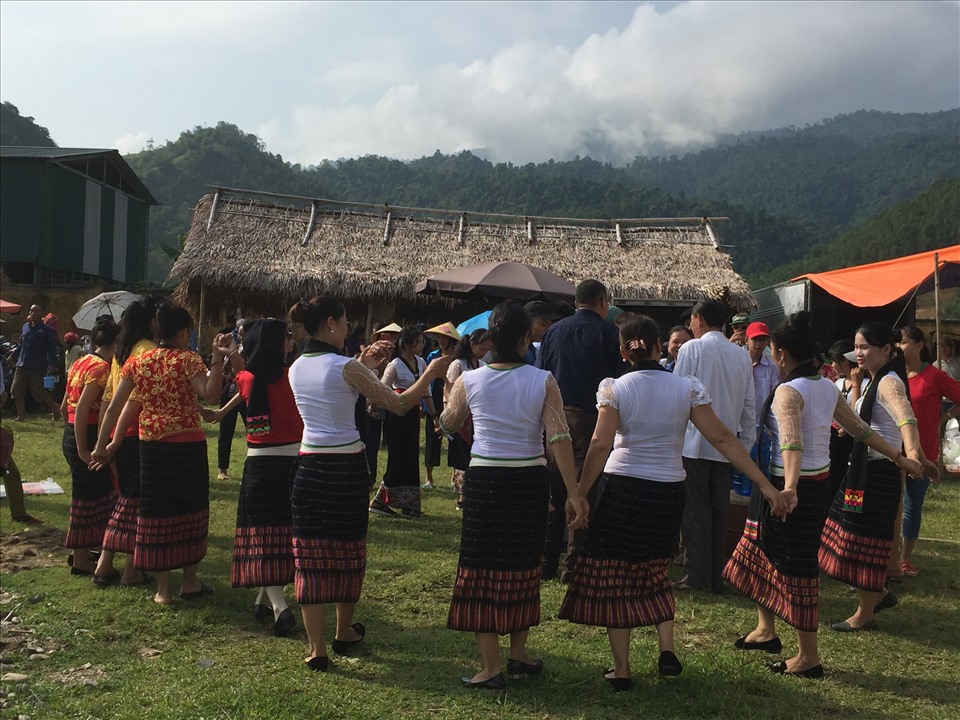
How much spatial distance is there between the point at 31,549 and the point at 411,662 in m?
3.88

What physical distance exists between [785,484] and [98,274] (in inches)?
1128

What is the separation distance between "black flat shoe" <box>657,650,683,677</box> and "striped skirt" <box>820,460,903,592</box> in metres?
1.55

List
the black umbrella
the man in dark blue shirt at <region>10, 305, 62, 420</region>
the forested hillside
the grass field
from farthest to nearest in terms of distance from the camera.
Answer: the forested hillside, the man in dark blue shirt at <region>10, 305, 62, 420</region>, the black umbrella, the grass field

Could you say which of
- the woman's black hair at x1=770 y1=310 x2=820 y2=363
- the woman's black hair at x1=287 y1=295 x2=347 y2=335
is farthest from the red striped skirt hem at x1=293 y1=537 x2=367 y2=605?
the woman's black hair at x1=770 y1=310 x2=820 y2=363

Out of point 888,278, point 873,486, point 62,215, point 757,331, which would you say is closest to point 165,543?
point 873,486

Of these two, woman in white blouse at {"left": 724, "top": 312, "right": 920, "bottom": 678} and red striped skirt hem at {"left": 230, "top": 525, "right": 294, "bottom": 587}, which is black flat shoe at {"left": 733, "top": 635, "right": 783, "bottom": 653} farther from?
red striped skirt hem at {"left": 230, "top": 525, "right": 294, "bottom": 587}

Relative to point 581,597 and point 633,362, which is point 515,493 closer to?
point 581,597

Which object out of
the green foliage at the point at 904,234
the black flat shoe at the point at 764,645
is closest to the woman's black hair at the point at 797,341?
the black flat shoe at the point at 764,645

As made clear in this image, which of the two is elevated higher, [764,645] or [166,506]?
[166,506]

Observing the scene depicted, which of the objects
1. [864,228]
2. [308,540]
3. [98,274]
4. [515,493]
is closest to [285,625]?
[308,540]

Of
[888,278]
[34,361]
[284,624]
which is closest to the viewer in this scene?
[284,624]

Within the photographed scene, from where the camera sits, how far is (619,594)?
12.5 feet

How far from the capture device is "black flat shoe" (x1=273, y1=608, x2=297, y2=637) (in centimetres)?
463

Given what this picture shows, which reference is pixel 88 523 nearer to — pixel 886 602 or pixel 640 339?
pixel 640 339
